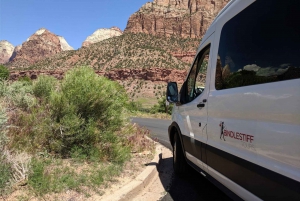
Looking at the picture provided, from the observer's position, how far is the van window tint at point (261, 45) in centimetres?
202

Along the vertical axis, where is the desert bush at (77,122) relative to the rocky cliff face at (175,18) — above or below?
below

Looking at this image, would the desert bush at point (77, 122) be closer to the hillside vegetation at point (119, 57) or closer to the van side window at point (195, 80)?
the van side window at point (195, 80)

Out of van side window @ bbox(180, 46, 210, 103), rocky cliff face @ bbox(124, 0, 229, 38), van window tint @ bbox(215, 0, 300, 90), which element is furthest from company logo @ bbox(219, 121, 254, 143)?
rocky cliff face @ bbox(124, 0, 229, 38)

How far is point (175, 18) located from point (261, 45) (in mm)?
127124

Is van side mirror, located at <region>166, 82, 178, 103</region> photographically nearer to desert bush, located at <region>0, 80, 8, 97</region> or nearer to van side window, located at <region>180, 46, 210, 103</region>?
van side window, located at <region>180, 46, 210, 103</region>

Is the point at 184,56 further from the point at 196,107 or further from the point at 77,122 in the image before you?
the point at 196,107

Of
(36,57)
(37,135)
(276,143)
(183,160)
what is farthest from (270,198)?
(36,57)

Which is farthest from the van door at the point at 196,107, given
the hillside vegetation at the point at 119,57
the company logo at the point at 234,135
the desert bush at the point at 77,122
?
the hillside vegetation at the point at 119,57

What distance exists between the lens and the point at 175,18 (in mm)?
123188

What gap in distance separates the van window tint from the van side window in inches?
44.0

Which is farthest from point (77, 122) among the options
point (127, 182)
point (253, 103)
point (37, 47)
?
point (37, 47)

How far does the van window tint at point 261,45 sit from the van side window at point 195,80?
3.66ft

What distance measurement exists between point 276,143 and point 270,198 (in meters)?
0.47

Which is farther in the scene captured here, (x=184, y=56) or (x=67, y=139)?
(x=184, y=56)
